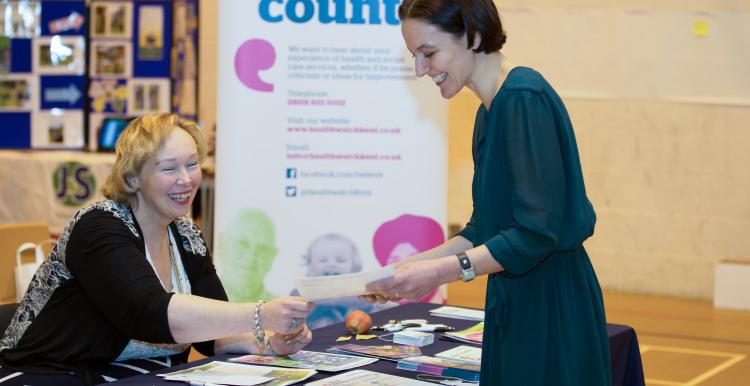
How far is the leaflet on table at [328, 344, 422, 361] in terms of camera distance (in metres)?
2.64

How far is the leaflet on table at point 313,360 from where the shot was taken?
251cm

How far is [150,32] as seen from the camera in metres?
8.02

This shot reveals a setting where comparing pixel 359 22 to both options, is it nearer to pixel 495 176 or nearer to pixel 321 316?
pixel 321 316

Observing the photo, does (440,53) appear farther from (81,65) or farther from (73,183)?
(81,65)

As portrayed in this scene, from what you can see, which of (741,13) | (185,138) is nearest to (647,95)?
(741,13)

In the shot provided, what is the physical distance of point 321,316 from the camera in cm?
459

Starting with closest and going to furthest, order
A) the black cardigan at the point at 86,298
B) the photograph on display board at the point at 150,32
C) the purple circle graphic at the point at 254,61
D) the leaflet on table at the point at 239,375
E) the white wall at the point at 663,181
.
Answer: the leaflet on table at the point at 239,375 < the black cardigan at the point at 86,298 < the purple circle graphic at the point at 254,61 < the white wall at the point at 663,181 < the photograph on display board at the point at 150,32

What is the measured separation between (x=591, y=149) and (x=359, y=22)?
139 inches

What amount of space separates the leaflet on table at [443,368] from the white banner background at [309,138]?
1.95 m

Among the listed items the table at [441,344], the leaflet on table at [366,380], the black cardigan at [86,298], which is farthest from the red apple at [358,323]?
the black cardigan at [86,298]

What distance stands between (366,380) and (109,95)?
6140 millimetres

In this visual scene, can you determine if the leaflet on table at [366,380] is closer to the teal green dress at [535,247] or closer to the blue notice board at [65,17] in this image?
the teal green dress at [535,247]

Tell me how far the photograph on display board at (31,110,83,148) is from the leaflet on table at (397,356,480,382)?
6.01m

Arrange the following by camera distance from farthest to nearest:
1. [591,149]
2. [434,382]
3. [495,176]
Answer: [591,149] → [434,382] → [495,176]
